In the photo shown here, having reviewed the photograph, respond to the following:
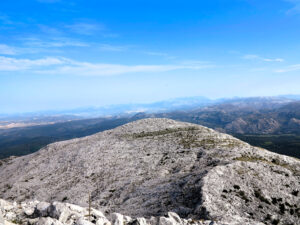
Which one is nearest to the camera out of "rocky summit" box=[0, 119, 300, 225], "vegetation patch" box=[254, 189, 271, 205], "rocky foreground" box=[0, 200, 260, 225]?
"rocky foreground" box=[0, 200, 260, 225]

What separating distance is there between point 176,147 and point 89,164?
30.0 metres

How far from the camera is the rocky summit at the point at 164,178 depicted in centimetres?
3647

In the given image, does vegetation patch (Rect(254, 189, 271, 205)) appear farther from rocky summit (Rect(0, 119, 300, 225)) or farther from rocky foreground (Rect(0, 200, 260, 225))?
rocky foreground (Rect(0, 200, 260, 225))

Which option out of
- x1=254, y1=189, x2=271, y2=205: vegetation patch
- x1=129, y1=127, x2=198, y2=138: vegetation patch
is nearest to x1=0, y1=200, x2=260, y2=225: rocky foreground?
x1=254, y1=189, x2=271, y2=205: vegetation patch

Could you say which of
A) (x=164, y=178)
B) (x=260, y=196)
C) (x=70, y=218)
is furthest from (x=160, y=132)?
(x=70, y=218)

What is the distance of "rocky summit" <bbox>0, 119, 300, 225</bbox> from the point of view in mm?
36469

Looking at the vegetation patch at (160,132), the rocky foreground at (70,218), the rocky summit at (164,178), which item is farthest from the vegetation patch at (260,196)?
the vegetation patch at (160,132)

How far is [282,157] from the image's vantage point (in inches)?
2344

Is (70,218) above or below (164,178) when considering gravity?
above

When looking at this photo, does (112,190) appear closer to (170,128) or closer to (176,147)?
(176,147)

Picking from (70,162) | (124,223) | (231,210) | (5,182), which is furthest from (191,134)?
(5,182)

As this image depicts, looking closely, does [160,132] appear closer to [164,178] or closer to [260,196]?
[164,178]

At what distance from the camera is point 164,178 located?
54500 mm

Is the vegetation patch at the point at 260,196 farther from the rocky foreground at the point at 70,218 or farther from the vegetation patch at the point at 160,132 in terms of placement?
the vegetation patch at the point at 160,132
